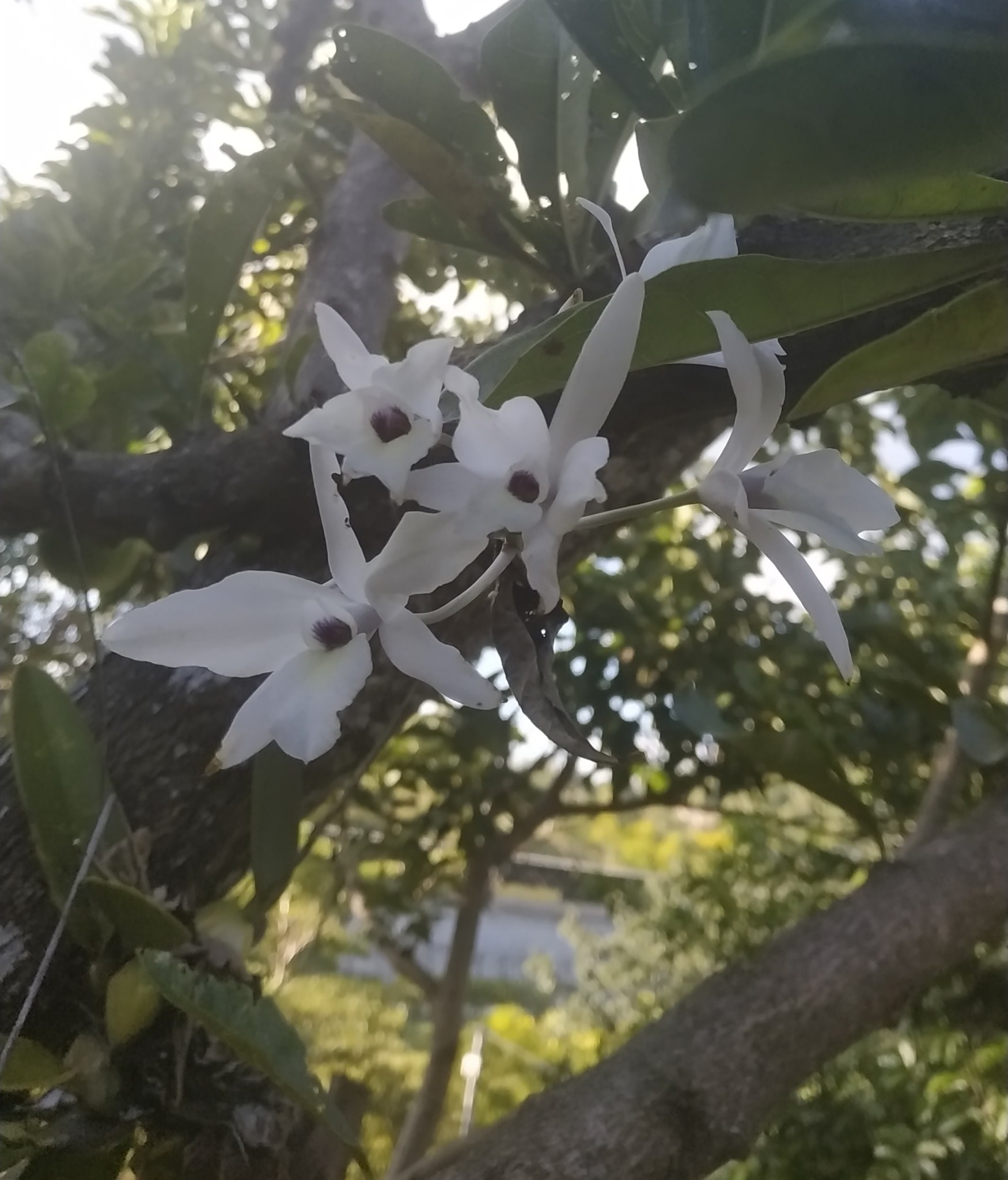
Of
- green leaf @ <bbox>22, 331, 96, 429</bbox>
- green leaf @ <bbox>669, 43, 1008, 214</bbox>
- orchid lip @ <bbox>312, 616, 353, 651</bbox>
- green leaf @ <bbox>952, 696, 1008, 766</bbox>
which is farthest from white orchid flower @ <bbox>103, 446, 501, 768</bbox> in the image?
green leaf @ <bbox>952, 696, 1008, 766</bbox>

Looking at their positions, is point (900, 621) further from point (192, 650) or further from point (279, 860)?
point (192, 650)

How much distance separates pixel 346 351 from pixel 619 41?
25 cm

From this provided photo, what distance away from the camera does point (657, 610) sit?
116 centimetres

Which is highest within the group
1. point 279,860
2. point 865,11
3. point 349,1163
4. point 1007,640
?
point 1007,640

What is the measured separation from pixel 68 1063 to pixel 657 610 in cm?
86

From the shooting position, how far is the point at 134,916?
491 millimetres

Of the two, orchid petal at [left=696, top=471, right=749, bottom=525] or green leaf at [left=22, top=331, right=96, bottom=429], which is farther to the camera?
green leaf at [left=22, top=331, right=96, bottom=429]

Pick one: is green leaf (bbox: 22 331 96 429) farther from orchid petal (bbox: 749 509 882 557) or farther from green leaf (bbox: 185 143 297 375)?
orchid petal (bbox: 749 509 882 557)

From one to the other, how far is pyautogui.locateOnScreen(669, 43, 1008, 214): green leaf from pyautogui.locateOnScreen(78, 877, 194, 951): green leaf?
1.55ft

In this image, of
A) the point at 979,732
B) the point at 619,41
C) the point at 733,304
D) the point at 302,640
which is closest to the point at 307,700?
the point at 302,640

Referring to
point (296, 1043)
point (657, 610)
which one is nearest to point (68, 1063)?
point (296, 1043)

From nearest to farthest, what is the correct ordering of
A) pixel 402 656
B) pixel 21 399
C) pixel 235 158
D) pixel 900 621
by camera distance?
pixel 402 656
pixel 21 399
pixel 235 158
pixel 900 621

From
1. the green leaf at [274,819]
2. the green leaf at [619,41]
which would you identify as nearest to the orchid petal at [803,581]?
the green leaf at [619,41]

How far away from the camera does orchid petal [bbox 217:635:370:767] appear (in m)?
0.30
